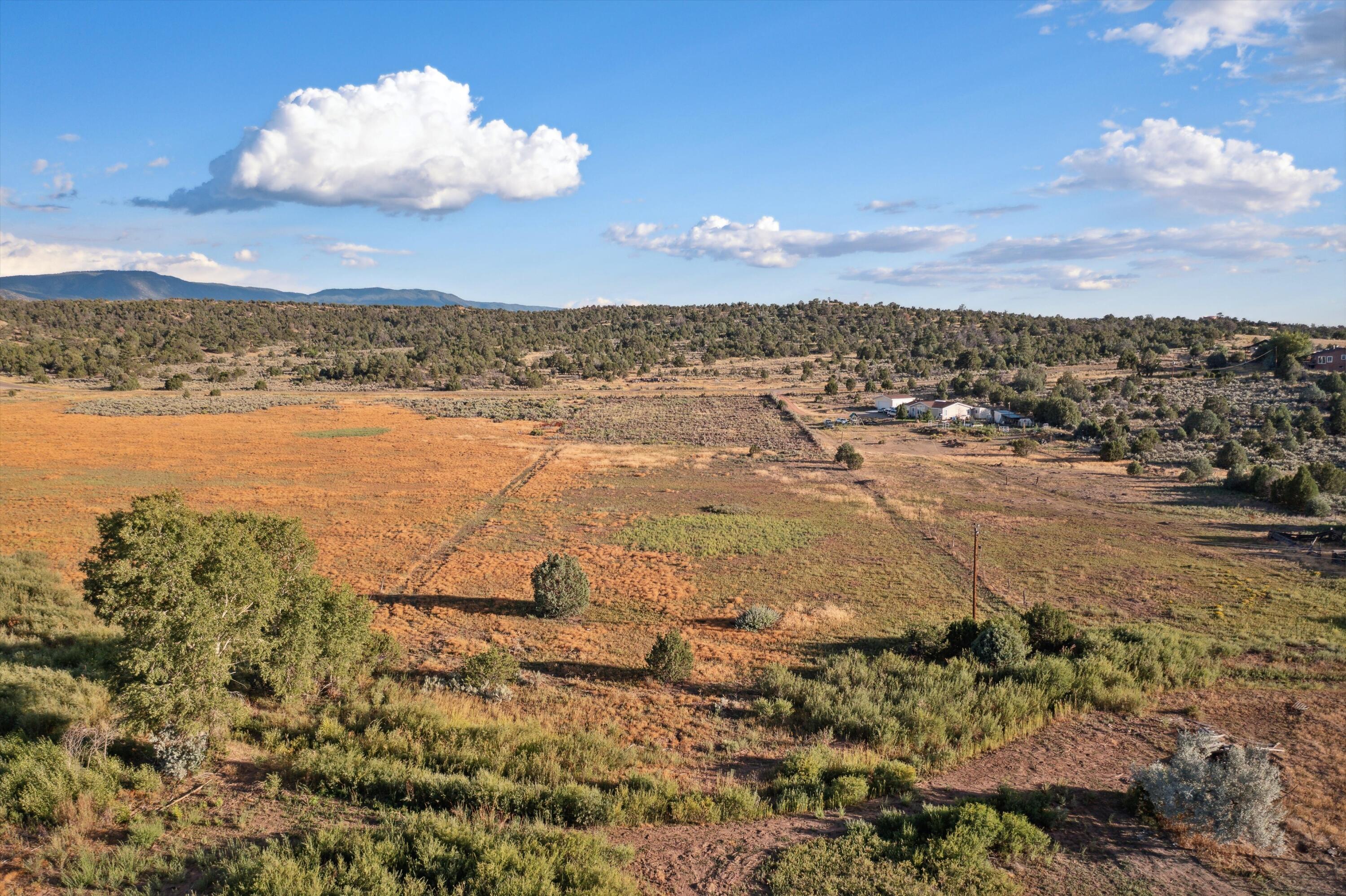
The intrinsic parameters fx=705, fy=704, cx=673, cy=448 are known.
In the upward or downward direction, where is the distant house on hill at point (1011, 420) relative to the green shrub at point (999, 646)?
upward

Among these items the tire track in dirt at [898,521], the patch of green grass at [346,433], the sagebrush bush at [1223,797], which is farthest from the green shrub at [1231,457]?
the patch of green grass at [346,433]

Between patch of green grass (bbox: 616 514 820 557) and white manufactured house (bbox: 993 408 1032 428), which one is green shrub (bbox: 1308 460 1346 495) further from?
patch of green grass (bbox: 616 514 820 557)

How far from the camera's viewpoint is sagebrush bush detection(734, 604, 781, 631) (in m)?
19.6

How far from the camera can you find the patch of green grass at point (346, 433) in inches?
2151

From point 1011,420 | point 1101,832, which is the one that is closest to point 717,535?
point 1101,832

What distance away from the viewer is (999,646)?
627 inches

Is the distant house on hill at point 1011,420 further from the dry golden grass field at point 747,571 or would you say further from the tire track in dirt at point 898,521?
the tire track in dirt at point 898,521

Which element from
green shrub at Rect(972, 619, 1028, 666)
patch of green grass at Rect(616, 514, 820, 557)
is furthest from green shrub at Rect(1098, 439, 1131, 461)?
green shrub at Rect(972, 619, 1028, 666)

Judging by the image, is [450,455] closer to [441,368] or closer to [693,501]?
[693,501]

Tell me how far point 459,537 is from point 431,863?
71.7 ft

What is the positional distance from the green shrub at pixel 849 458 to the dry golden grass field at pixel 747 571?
1067 mm

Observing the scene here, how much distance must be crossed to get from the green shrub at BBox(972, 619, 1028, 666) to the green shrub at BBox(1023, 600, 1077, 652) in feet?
2.88

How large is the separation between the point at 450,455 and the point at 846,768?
133 ft

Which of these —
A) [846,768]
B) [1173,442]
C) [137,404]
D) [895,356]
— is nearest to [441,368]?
[137,404]
